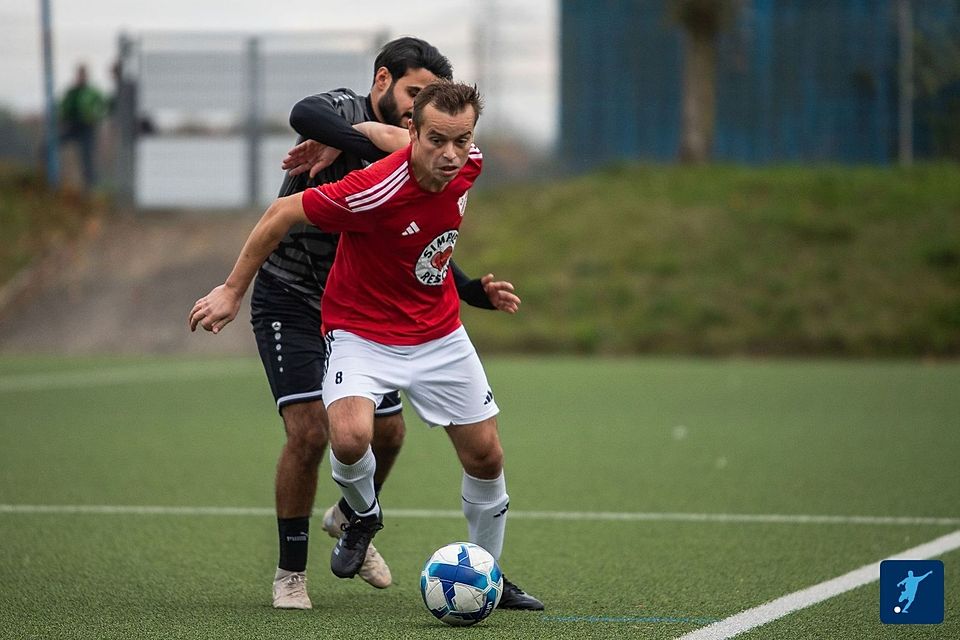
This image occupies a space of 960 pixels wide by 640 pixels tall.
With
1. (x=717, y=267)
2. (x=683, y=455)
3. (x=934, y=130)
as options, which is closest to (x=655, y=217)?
(x=717, y=267)

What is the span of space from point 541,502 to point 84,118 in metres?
18.5

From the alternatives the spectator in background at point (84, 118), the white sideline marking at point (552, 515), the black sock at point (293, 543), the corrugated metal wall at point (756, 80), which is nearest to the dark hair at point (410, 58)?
the black sock at point (293, 543)

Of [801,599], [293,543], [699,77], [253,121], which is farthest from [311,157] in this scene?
[699,77]

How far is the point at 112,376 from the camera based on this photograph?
54.8 feet

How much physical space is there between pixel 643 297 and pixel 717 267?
4.11 feet

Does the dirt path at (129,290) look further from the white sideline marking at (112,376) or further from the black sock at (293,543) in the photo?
the black sock at (293,543)

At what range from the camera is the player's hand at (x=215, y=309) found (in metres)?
5.07

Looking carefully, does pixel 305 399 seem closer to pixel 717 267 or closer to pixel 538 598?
pixel 538 598

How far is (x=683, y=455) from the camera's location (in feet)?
32.4

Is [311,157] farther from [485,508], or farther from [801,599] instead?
[801,599]

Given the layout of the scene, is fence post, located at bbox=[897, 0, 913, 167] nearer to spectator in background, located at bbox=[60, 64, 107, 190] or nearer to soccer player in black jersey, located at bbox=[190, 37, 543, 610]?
spectator in background, located at bbox=[60, 64, 107, 190]

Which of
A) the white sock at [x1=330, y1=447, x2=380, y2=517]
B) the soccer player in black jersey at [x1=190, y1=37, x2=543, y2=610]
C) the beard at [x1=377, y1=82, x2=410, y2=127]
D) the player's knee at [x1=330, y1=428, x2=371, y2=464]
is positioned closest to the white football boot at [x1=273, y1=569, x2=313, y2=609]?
the soccer player in black jersey at [x1=190, y1=37, x2=543, y2=610]

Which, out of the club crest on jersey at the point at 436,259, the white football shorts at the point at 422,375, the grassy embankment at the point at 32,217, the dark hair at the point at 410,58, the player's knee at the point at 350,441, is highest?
the dark hair at the point at 410,58

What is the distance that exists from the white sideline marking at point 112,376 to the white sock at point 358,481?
9.97 meters
